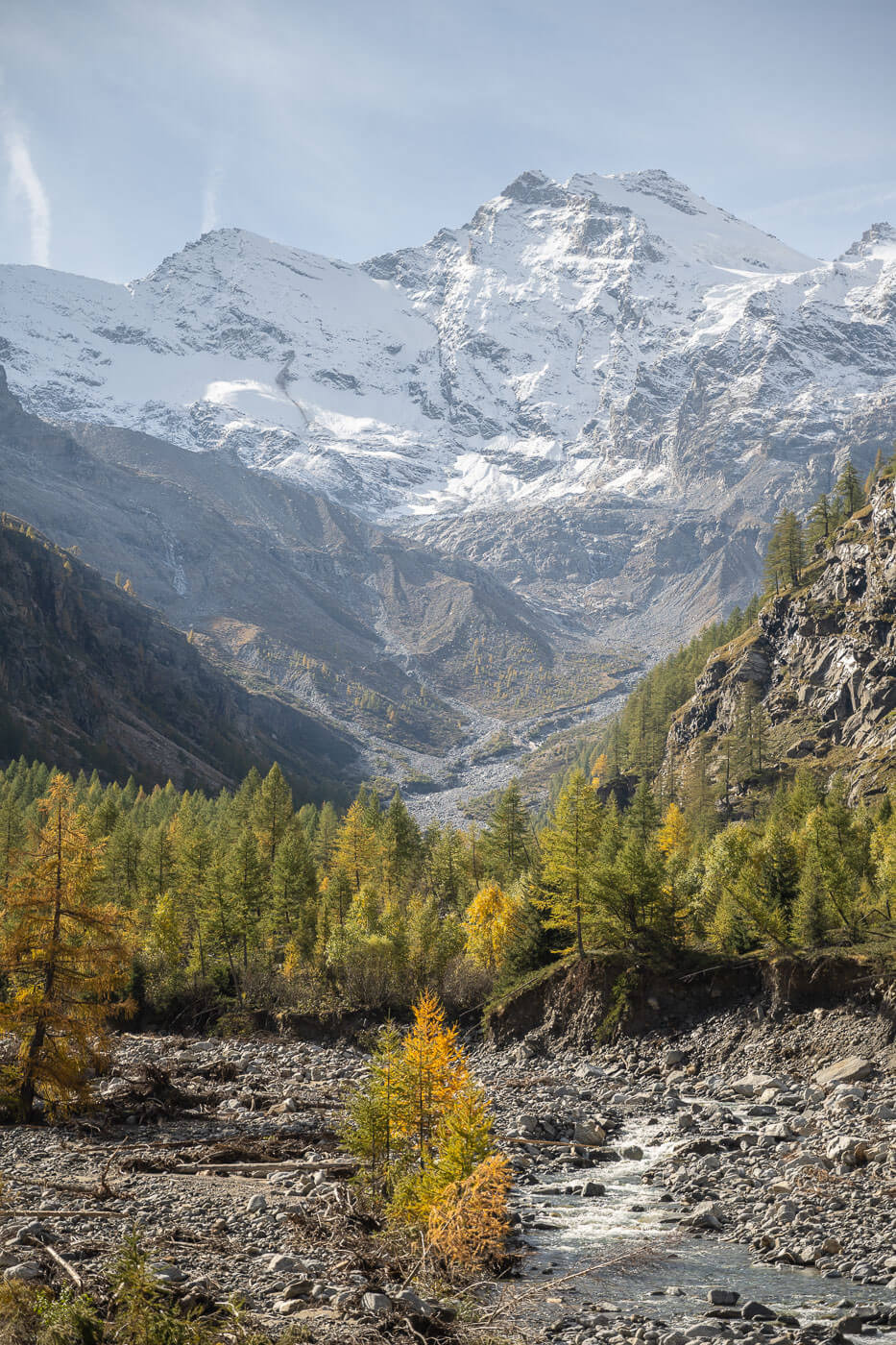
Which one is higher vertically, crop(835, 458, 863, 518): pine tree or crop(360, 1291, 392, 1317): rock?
crop(835, 458, 863, 518): pine tree

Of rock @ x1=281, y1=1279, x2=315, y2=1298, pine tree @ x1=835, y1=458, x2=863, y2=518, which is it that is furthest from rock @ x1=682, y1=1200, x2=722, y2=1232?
pine tree @ x1=835, y1=458, x2=863, y2=518

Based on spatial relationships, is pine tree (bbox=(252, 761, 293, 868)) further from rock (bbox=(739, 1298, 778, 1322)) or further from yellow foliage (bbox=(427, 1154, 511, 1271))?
rock (bbox=(739, 1298, 778, 1322))

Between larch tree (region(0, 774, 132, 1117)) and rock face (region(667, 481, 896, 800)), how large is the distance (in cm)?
8654

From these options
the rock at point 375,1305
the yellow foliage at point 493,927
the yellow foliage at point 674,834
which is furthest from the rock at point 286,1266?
the yellow foliage at point 674,834

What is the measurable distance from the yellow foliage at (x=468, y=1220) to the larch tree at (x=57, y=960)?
15026mm

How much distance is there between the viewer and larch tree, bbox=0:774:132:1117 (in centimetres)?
3069

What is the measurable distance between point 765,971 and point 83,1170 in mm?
33092

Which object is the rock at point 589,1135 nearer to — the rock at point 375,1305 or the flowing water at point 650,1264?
the flowing water at point 650,1264

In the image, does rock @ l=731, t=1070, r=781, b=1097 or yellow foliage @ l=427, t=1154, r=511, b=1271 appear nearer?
yellow foliage @ l=427, t=1154, r=511, b=1271

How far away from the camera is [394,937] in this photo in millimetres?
62219

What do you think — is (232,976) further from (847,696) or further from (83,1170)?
(847,696)

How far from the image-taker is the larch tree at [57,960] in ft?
101

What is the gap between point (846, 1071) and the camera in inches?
1496

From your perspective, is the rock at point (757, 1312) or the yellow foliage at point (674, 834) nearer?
the rock at point (757, 1312)
